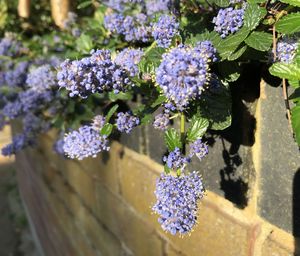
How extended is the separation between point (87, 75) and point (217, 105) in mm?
298

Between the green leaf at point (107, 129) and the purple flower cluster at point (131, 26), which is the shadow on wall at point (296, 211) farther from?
the purple flower cluster at point (131, 26)

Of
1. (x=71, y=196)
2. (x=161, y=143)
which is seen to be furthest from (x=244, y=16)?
(x=71, y=196)

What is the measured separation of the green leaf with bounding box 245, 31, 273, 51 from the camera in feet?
2.86

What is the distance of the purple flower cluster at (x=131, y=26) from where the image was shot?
128 centimetres

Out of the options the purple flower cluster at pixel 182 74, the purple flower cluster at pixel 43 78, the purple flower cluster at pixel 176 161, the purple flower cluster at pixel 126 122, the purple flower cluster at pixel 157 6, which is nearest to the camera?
the purple flower cluster at pixel 182 74

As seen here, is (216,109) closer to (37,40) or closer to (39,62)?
(39,62)

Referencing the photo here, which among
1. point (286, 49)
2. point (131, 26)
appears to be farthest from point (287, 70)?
point (131, 26)

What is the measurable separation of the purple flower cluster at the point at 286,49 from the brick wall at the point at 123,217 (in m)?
0.48

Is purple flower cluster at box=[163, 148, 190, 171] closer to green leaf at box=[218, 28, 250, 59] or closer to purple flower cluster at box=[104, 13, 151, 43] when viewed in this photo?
green leaf at box=[218, 28, 250, 59]

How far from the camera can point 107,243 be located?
2.52m

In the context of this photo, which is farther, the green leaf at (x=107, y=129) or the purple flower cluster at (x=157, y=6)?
the purple flower cluster at (x=157, y=6)

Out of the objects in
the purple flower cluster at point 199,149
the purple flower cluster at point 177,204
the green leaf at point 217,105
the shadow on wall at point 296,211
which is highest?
the green leaf at point 217,105

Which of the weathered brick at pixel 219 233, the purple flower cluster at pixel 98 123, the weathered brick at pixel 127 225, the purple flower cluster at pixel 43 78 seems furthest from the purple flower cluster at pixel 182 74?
the weathered brick at pixel 127 225

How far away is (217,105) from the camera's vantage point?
Result: 3.14 feet
